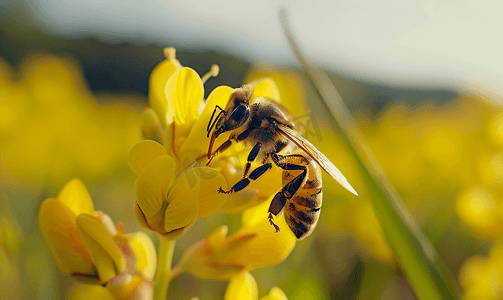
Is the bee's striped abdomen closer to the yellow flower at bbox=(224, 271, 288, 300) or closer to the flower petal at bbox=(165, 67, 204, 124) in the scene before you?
the yellow flower at bbox=(224, 271, 288, 300)

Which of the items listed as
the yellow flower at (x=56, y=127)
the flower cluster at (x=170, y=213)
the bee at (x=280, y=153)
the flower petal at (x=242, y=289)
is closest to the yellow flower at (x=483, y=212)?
the bee at (x=280, y=153)

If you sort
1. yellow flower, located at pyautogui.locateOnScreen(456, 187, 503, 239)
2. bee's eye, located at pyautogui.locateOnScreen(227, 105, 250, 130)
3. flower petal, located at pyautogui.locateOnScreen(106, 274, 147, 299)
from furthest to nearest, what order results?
yellow flower, located at pyautogui.locateOnScreen(456, 187, 503, 239), bee's eye, located at pyautogui.locateOnScreen(227, 105, 250, 130), flower petal, located at pyautogui.locateOnScreen(106, 274, 147, 299)

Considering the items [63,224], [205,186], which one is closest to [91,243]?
[63,224]

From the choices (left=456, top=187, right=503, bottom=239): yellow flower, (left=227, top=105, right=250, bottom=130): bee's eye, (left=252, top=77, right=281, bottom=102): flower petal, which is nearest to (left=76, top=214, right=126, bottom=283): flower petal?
(left=227, top=105, right=250, bottom=130): bee's eye

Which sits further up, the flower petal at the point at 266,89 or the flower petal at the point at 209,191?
the flower petal at the point at 266,89

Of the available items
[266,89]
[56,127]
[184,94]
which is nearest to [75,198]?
[184,94]

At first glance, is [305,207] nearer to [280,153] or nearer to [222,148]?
[280,153]

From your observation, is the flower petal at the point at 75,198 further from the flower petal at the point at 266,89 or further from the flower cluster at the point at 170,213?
the flower petal at the point at 266,89
